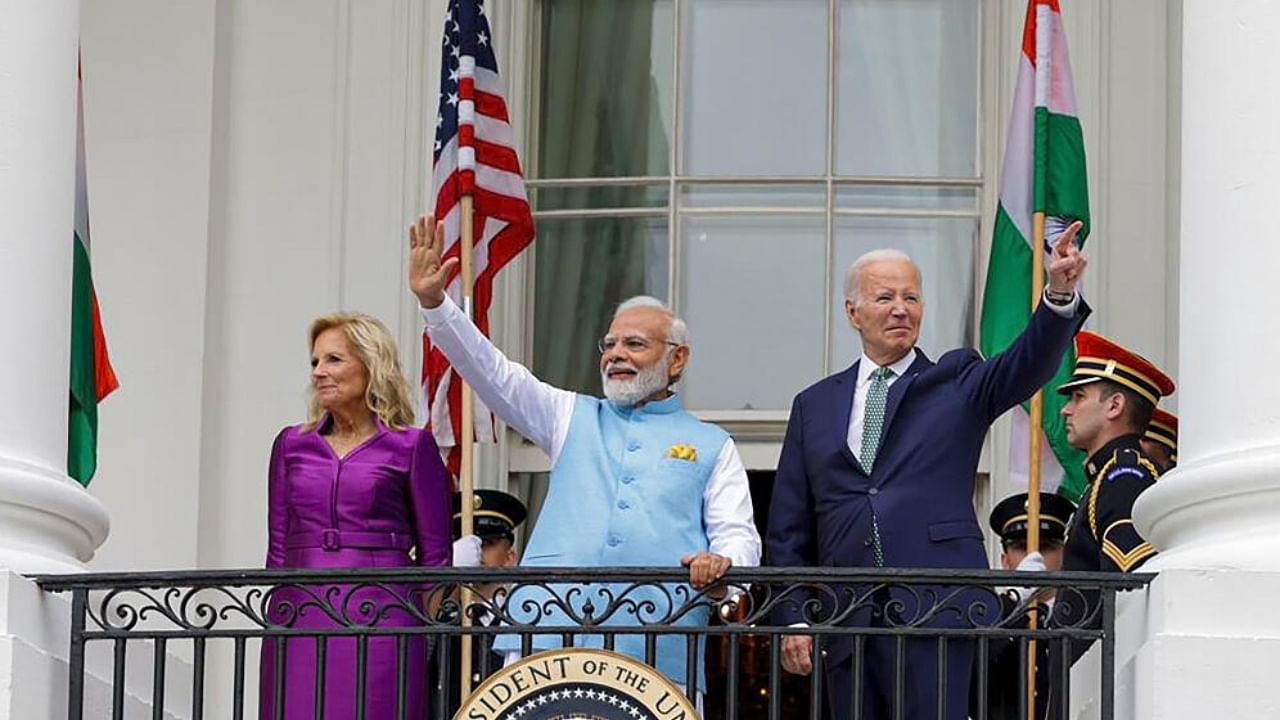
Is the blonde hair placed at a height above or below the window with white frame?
below

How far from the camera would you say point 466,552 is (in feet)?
35.6

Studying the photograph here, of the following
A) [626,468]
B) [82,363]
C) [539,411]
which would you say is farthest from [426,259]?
[82,363]

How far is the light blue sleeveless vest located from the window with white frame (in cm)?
296

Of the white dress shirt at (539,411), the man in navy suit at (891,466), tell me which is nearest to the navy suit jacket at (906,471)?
the man in navy suit at (891,466)

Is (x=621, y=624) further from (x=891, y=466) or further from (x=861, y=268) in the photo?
(x=861, y=268)

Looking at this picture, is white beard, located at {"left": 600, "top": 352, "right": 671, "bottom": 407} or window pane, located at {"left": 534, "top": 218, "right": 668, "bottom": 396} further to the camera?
window pane, located at {"left": 534, "top": 218, "right": 668, "bottom": 396}

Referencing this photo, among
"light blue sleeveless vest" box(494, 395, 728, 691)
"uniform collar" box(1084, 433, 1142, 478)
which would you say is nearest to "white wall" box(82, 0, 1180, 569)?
"uniform collar" box(1084, 433, 1142, 478)

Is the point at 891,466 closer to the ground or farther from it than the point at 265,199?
closer to the ground

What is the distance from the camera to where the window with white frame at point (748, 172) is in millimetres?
13234

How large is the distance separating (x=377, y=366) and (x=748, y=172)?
339 cm

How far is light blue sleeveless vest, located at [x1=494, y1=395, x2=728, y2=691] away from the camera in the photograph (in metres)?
9.89

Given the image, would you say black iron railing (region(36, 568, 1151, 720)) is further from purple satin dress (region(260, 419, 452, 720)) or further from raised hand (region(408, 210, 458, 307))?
raised hand (region(408, 210, 458, 307))

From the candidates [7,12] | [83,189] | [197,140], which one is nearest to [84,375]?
[83,189]

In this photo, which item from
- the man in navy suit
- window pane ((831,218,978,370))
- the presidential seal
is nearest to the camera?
the presidential seal
